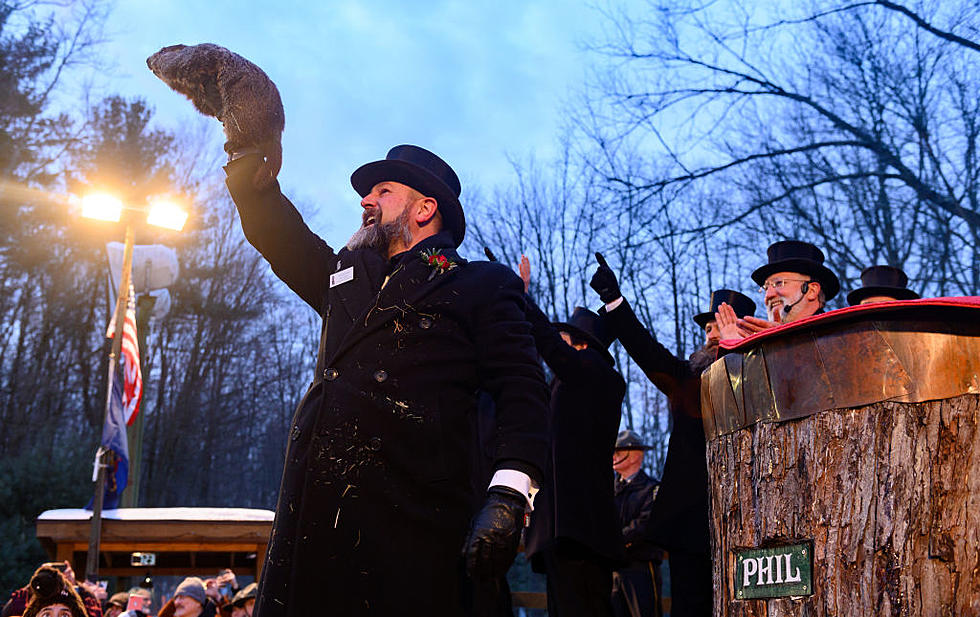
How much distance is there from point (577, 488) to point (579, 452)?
0.26m

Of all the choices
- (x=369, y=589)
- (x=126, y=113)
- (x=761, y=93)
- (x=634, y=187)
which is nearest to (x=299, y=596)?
(x=369, y=589)

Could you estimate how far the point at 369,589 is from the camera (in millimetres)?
2580

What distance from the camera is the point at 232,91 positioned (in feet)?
9.73

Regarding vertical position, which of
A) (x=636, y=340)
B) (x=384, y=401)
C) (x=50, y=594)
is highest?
(x=636, y=340)

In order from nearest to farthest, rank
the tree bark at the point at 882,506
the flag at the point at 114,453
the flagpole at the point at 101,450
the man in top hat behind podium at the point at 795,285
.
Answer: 1. the tree bark at the point at 882,506
2. the man in top hat behind podium at the point at 795,285
3. the flagpole at the point at 101,450
4. the flag at the point at 114,453

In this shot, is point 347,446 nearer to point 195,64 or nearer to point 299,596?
point 299,596

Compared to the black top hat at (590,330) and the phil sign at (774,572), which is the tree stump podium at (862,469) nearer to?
the phil sign at (774,572)

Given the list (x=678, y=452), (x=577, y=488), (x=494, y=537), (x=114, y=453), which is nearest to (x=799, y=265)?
(x=678, y=452)

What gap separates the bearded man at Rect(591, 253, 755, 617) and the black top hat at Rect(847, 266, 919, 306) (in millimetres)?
1308

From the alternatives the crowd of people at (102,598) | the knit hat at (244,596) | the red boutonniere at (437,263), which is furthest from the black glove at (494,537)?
the knit hat at (244,596)

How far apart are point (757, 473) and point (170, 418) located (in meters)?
31.9

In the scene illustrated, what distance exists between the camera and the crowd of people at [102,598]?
580 cm

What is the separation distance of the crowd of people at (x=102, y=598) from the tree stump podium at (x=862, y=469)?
149 inches

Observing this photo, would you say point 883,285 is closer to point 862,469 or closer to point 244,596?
point 862,469
